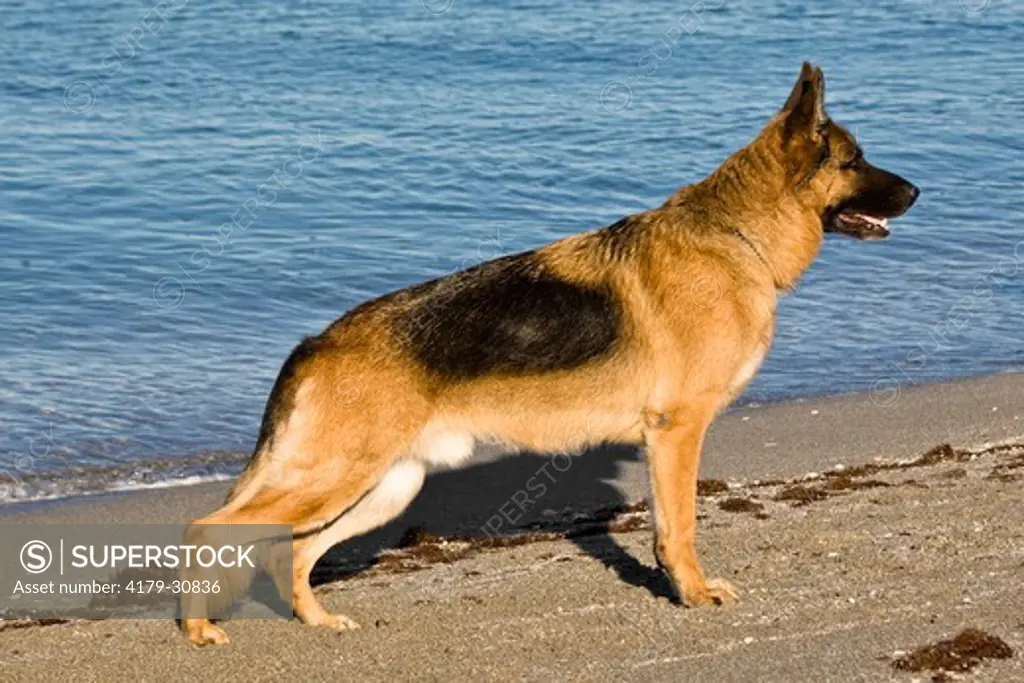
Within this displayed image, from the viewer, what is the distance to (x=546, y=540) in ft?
29.3

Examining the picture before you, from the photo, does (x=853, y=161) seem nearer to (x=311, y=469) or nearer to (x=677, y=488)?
(x=677, y=488)

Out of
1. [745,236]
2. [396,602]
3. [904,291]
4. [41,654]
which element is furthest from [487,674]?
[904,291]

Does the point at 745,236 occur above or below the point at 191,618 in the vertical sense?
above

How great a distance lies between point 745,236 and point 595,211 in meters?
10.9

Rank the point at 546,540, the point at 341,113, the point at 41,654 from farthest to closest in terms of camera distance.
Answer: the point at 341,113 < the point at 546,540 < the point at 41,654

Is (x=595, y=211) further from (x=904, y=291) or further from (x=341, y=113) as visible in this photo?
Result: (x=341, y=113)

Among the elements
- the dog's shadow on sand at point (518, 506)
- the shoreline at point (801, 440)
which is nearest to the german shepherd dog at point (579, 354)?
the dog's shadow on sand at point (518, 506)

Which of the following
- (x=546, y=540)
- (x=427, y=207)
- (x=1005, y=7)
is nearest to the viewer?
(x=546, y=540)

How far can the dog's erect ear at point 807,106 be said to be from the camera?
7629 millimetres

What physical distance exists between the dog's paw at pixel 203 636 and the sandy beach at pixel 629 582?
0.16ft

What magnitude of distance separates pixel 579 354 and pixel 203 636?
6.77ft

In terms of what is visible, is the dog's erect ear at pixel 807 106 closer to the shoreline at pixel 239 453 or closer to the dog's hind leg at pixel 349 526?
the dog's hind leg at pixel 349 526

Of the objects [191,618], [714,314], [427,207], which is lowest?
[427,207]

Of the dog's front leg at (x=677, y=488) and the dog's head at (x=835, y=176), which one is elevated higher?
the dog's head at (x=835, y=176)
